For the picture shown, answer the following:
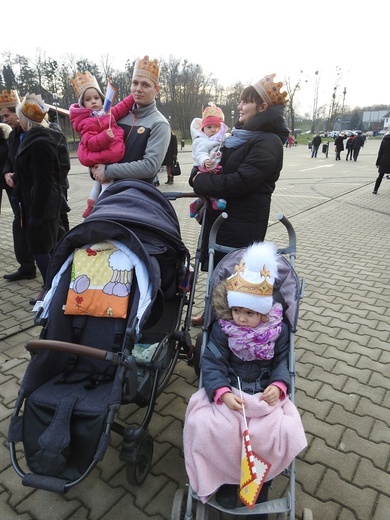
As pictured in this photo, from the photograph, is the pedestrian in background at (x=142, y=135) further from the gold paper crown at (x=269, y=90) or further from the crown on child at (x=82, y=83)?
the gold paper crown at (x=269, y=90)

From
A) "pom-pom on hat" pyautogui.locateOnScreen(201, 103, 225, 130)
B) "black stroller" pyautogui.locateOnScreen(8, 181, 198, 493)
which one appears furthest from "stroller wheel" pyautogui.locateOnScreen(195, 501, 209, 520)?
"pom-pom on hat" pyautogui.locateOnScreen(201, 103, 225, 130)

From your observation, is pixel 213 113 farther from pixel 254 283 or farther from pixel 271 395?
pixel 271 395

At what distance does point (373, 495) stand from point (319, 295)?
8.71 feet

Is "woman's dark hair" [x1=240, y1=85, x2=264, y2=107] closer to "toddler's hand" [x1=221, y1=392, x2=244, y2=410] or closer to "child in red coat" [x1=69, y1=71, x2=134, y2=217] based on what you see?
A: "child in red coat" [x1=69, y1=71, x2=134, y2=217]

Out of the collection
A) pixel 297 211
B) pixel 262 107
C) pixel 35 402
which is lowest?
pixel 297 211

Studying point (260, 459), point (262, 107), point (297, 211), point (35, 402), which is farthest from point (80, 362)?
point (297, 211)

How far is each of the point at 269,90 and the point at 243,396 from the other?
1.96m

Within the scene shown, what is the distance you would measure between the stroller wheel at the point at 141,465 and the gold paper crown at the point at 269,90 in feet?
7.40

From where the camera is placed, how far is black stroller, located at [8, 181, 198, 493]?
64.6 inches

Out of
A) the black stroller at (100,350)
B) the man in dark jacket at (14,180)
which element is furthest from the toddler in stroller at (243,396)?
the man in dark jacket at (14,180)

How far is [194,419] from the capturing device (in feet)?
5.67

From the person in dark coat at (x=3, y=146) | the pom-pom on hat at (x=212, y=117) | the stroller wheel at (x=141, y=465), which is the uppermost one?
the pom-pom on hat at (x=212, y=117)

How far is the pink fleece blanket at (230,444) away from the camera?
165cm

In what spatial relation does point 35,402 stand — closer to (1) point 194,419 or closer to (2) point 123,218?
(1) point 194,419
